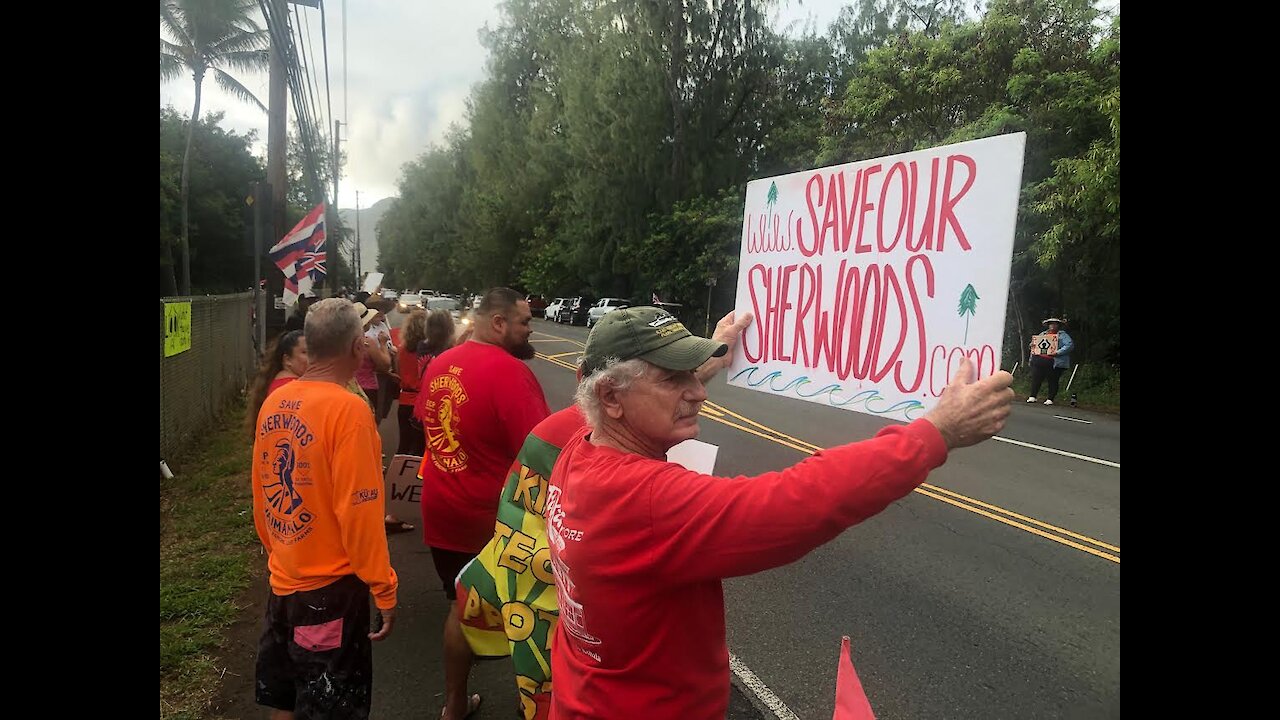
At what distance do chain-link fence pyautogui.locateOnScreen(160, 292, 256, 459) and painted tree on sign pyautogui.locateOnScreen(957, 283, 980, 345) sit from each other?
5769 mm

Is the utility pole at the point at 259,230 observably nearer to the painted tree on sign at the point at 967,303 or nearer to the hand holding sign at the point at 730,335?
the hand holding sign at the point at 730,335

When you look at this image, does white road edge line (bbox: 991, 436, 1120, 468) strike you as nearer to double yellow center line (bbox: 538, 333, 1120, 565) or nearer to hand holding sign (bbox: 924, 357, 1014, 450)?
double yellow center line (bbox: 538, 333, 1120, 565)

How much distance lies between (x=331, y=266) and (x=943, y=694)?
35612 mm

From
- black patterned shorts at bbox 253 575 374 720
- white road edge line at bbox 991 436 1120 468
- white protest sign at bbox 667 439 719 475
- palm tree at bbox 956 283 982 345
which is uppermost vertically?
palm tree at bbox 956 283 982 345

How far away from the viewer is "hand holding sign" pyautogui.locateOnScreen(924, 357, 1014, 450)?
146 cm

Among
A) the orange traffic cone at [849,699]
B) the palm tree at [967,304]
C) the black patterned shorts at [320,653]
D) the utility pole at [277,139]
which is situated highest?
the utility pole at [277,139]

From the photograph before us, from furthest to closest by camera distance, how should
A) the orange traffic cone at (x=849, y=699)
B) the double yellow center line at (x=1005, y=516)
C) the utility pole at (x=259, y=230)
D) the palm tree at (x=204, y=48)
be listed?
the palm tree at (x=204, y=48)
the utility pole at (x=259, y=230)
the double yellow center line at (x=1005, y=516)
the orange traffic cone at (x=849, y=699)

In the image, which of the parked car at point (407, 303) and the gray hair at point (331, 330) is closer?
the gray hair at point (331, 330)

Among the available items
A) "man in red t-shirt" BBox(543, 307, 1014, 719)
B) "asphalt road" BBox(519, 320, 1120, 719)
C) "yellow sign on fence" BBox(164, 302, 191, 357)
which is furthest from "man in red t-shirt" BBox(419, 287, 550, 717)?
"yellow sign on fence" BBox(164, 302, 191, 357)

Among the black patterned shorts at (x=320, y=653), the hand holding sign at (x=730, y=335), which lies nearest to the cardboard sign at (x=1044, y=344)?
the hand holding sign at (x=730, y=335)

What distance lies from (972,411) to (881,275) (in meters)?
0.49

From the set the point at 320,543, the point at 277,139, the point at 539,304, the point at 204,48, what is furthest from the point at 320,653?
the point at 539,304

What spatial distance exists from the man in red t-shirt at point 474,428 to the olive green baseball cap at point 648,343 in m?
1.56

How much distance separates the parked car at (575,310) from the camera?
41344 millimetres
